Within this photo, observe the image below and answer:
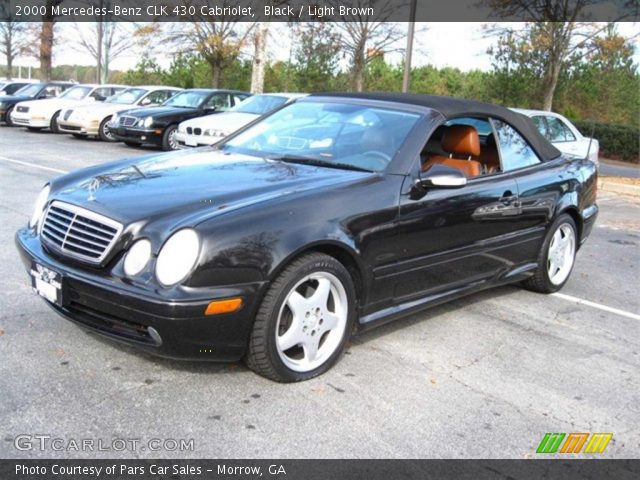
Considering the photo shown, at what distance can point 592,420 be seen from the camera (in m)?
3.34

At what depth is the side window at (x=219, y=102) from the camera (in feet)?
50.9

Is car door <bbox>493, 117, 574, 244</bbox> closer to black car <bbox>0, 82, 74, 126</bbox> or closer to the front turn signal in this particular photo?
the front turn signal

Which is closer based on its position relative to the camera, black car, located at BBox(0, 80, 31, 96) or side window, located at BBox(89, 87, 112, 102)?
side window, located at BBox(89, 87, 112, 102)

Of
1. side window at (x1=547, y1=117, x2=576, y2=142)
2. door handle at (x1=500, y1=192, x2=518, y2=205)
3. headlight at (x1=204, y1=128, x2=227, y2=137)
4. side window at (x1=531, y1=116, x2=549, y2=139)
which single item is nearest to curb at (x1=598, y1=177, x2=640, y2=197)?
side window at (x1=547, y1=117, x2=576, y2=142)

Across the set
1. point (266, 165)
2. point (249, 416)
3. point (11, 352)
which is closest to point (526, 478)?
point (249, 416)

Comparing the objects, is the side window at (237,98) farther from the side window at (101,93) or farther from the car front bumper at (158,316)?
the car front bumper at (158,316)

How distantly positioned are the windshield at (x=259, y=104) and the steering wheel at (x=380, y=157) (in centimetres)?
962

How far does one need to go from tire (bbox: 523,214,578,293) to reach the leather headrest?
3.41 ft

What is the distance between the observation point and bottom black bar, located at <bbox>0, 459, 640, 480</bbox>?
101 inches

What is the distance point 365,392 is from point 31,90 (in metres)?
22.7

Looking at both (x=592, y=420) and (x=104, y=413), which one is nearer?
(x=104, y=413)

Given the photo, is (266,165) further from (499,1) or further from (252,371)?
(499,1)

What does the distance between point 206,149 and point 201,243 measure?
1.84 m

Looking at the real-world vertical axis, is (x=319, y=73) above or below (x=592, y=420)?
Result: above
